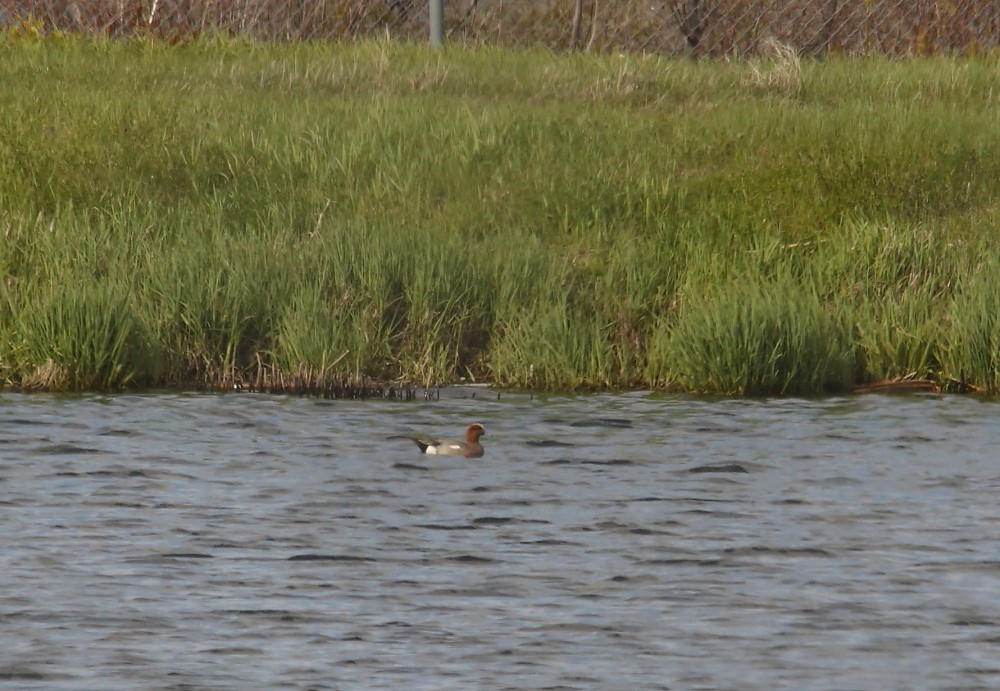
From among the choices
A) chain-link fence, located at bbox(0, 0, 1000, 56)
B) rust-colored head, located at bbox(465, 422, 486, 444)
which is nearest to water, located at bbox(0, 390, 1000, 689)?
rust-colored head, located at bbox(465, 422, 486, 444)

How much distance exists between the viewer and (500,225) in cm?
1311

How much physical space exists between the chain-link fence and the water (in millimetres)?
8822

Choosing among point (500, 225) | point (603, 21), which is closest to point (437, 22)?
point (603, 21)

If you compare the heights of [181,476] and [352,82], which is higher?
[352,82]

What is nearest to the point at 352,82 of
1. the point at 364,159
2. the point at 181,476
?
the point at 364,159

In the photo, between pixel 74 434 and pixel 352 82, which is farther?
pixel 352 82

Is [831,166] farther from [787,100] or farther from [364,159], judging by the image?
[364,159]

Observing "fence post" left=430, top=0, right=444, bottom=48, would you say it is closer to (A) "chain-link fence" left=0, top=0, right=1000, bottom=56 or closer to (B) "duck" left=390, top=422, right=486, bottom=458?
(A) "chain-link fence" left=0, top=0, right=1000, bottom=56

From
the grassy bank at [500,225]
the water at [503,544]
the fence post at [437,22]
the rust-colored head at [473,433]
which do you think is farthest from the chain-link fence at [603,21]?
the rust-colored head at [473,433]

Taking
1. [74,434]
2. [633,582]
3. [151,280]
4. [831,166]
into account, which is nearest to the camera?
[633,582]

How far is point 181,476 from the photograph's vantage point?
9.23m

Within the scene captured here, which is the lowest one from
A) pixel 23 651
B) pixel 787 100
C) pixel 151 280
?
pixel 23 651

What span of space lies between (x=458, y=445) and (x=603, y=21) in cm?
1103

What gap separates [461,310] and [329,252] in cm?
88
